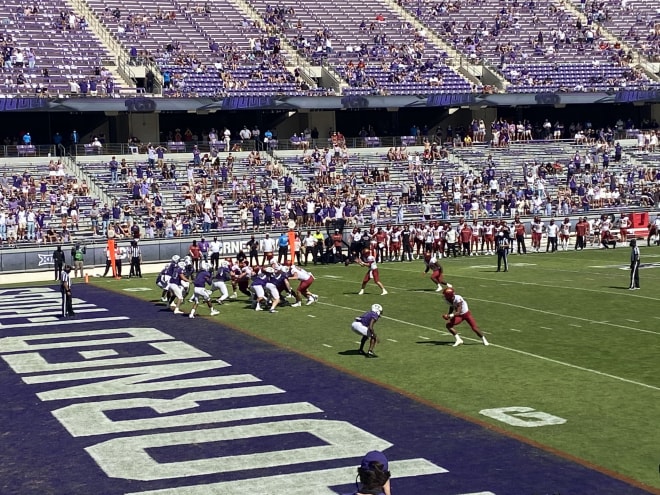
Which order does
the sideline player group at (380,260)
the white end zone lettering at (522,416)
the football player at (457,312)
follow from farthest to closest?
the sideline player group at (380,260)
the football player at (457,312)
the white end zone lettering at (522,416)

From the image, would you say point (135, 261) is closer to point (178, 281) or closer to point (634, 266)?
point (178, 281)

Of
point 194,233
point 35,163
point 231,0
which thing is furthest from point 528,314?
point 231,0

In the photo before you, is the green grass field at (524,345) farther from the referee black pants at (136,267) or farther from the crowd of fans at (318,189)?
the crowd of fans at (318,189)

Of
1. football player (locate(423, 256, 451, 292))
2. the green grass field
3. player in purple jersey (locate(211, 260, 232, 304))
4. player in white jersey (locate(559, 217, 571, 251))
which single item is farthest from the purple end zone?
player in white jersey (locate(559, 217, 571, 251))

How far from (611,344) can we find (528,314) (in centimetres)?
452

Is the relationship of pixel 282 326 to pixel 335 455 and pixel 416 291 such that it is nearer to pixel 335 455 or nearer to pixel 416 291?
pixel 416 291

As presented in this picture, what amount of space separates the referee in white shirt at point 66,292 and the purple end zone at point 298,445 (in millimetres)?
5517

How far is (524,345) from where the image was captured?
22938mm

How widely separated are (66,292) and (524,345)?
37.6 feet

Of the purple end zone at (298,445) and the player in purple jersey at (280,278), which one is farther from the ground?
the player in purple jersey at (280,278)

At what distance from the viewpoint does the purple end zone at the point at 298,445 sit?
13828mm

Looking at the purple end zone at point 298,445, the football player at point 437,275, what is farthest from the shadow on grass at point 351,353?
the football player at point 437,275

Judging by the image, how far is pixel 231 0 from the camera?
6391 centimetres

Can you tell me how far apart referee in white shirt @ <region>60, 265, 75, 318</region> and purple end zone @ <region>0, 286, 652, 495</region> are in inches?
217
